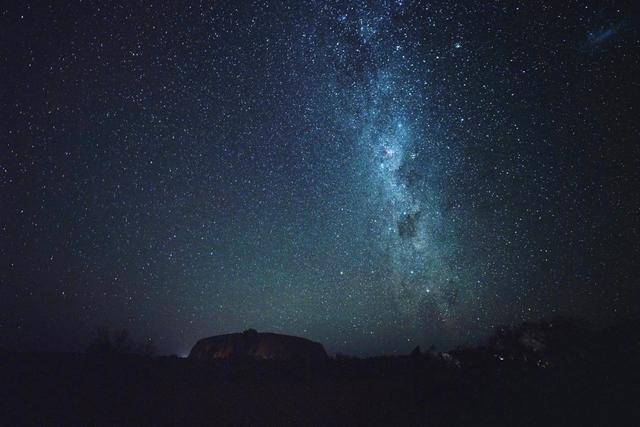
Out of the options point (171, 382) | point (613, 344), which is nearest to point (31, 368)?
point (171, 382)

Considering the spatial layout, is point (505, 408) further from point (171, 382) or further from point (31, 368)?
point (31, 368)

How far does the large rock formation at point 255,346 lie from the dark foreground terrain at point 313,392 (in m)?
→ 8.62

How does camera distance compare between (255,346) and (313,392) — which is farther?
(255,346)

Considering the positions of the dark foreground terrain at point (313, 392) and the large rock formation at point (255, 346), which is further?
the large rock formation at point (255, 346)

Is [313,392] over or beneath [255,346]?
beneath

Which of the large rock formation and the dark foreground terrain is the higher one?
the large rock formation

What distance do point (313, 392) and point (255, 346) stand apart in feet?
43.9

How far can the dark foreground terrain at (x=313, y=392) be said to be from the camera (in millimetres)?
10461

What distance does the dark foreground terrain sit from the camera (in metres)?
10.5

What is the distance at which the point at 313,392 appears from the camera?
12367 mm

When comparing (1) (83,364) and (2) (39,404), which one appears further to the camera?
(1) (83,364)

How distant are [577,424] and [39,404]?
1414 centimetres

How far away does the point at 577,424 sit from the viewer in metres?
11.7

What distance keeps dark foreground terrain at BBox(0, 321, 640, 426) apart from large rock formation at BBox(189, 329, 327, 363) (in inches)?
339
